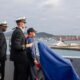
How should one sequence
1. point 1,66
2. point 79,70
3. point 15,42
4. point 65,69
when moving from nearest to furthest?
point 65,69 < point 15,42 < point 1,66 < point 79,70

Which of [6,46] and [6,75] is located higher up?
A: [6,46]

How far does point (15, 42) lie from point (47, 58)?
2.65 ft

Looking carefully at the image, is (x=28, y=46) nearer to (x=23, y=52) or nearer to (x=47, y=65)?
(x=23, y=52)

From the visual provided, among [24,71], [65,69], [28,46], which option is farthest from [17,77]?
[65,69]

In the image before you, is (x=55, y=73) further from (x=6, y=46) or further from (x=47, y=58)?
(x=6, y=46)

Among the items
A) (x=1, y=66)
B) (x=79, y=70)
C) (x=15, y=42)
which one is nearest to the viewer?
(x=15, y=42)

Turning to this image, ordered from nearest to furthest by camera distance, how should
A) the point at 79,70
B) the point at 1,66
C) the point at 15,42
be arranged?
1. the point at 15,42
2. the point at 1,66
3. the point at 79,70

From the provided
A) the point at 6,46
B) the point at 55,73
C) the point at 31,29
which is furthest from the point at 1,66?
the point at 55,73

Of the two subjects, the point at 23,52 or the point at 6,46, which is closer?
the point at 23,52

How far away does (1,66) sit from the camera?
8.05m

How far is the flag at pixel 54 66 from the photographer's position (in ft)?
22.5

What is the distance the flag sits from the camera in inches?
270

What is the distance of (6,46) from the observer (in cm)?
806

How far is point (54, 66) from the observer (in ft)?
22.7
